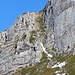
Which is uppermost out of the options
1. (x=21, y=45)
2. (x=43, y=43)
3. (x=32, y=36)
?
(x=32, y=36)

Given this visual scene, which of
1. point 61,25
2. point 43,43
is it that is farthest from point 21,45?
point 61,25

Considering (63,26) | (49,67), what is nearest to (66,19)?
(63,26)

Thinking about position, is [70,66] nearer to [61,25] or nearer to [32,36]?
[61,25]

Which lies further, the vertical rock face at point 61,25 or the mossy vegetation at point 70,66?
the vertical rock face at point 61,25

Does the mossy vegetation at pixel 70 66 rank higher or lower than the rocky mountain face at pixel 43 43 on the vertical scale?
lower

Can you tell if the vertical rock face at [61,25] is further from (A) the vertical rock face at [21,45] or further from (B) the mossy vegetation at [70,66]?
(B) the mossy vegetation at [70,66]

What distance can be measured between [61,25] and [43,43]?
37.8ft

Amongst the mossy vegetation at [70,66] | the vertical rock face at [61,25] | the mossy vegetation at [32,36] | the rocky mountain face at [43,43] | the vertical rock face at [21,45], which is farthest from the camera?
the mossy vegetation at [32,36]

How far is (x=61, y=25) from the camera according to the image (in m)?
157

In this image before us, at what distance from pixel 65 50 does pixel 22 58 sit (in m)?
21.2

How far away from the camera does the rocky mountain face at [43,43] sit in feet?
464

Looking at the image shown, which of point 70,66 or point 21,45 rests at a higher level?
point 21,45

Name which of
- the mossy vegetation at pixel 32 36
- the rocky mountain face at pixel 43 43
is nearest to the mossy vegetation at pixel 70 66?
the rocky mountain face at pixel 43 43

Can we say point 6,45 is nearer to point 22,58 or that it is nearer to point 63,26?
point 22,58
